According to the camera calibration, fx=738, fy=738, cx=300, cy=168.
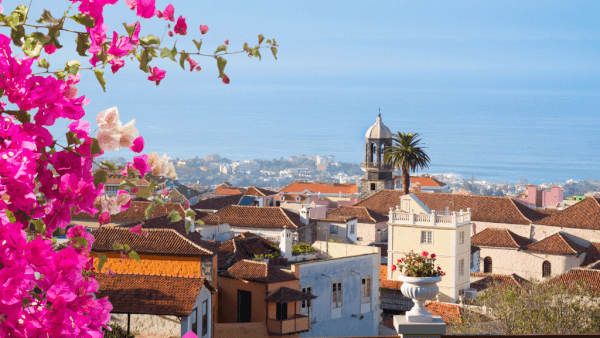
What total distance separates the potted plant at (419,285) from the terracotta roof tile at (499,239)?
5333cm

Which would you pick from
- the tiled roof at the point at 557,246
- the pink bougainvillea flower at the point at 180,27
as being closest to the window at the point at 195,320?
the pink bougainvillea flower at the point at 180,27

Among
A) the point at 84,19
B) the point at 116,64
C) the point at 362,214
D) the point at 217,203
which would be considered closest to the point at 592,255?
the point at 362,214

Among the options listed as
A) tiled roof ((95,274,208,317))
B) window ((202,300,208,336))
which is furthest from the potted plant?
window ((202,300,208,336))

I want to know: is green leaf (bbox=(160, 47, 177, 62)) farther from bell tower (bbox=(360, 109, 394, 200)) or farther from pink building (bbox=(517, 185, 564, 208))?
pink building (bbox=(517, 185, 564, 208))

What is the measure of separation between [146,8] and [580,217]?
6743 cm

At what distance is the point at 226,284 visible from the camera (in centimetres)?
3158

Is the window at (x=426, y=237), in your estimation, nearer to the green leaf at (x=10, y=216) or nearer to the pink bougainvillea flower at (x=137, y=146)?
the pink bougainvillea flower at (x=137, y=146)

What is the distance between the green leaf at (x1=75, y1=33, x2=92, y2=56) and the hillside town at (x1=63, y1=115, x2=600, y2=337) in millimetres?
689

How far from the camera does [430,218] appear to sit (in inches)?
2021

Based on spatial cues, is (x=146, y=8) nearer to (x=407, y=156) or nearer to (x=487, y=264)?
(x=487, y=264)

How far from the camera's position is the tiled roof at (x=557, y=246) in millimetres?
57625

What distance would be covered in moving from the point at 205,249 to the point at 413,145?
54098 millimetres

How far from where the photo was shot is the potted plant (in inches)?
274

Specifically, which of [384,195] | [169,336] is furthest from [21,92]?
[384,195]
